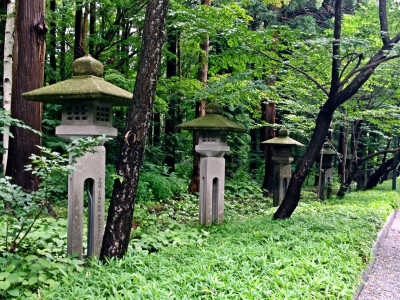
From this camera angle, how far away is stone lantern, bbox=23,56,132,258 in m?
4.25

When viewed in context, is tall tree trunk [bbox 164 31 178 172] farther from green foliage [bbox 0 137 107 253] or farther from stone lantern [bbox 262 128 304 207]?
green foliage [bbox 0 137 107 253]

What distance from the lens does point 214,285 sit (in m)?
3.26

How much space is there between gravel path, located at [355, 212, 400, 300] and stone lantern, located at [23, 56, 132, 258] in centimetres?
344

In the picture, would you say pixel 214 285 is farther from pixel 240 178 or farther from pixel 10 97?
pixel 240 178

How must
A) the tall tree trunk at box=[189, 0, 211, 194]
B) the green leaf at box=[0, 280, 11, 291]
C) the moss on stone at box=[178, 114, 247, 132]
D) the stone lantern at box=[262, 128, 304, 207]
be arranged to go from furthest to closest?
the tall tree trunk at box=[189, 0, 211, 194], the stone lantern at box=[262, 128, 304, 207], the moss on stone at box=[178, 114, 247, 132], the green leaf at box=[0, 280, 11, 291]

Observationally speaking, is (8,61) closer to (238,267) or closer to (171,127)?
(238,267)

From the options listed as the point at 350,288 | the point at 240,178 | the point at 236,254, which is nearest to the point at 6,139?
the point at 236,254

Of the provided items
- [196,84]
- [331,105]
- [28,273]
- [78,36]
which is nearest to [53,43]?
[78,36]

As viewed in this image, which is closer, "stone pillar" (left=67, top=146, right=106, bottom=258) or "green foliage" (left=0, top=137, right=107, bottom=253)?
"green foliage" (left=0, top=137, right=107, bottom=253)

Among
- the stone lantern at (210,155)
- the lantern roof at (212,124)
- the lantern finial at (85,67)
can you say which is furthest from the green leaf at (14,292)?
the lantern roof at (212,124)

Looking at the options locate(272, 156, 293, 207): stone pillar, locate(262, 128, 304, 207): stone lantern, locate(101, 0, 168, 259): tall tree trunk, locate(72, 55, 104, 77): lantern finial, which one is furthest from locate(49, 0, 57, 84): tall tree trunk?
locate(272, 156, 293, 207): stone pillar

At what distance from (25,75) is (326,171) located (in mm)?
10151

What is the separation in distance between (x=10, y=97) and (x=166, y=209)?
4623 millimetres

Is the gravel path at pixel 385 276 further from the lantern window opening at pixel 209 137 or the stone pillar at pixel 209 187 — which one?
the lantern window opening at pixel 209 137
